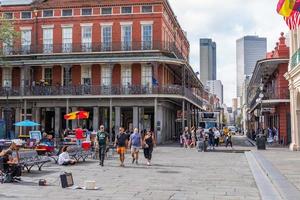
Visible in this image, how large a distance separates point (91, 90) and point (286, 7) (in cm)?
2581

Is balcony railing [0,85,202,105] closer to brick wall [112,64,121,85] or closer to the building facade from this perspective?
brick wall [112,64,121,85]

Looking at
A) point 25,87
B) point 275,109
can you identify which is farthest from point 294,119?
point 25,87

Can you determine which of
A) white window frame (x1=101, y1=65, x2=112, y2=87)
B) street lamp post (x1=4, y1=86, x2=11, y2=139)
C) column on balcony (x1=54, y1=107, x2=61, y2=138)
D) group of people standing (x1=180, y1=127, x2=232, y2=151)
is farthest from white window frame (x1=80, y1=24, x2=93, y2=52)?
group of people standing (x1=180, y1=127, x2=232, y2=151)

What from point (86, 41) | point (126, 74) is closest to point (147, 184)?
point (126, 74)

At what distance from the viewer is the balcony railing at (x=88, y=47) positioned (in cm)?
4162

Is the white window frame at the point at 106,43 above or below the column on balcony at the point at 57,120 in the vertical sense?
above

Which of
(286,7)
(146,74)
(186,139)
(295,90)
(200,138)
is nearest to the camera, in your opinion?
(286,7)

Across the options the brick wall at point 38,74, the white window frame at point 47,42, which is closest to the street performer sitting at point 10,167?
the white window frame at point 47,42

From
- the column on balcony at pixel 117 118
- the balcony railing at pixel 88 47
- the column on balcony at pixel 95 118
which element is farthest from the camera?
the balcony railing at pixel 88 47

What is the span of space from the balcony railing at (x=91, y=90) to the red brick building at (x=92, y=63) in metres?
0.09

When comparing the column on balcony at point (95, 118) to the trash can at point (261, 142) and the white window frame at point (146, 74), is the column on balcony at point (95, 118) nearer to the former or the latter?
the white window frame at point (146, 74)

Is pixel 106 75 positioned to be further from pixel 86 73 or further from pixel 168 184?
pixel 168 184

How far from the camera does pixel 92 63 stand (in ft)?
132

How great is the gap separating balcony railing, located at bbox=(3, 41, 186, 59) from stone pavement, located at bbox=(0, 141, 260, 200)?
24.3 metres
